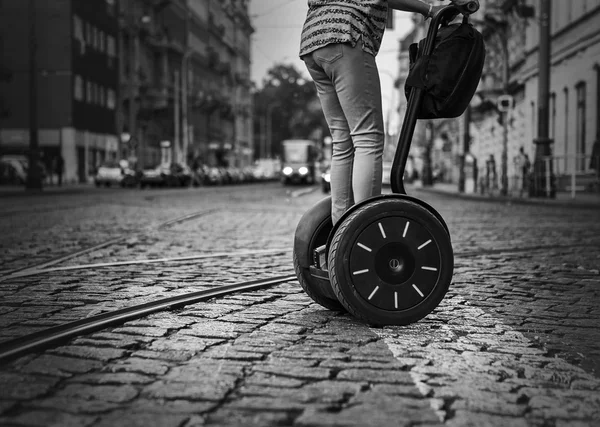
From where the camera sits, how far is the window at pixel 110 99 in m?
59.6

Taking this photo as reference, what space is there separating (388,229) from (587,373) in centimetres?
112

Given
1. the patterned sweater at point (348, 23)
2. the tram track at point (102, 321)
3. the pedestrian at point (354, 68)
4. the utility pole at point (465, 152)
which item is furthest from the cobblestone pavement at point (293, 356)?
the utility pole at point (465, 152)

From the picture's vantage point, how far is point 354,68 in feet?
15.2

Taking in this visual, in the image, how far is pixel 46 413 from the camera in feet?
9.62

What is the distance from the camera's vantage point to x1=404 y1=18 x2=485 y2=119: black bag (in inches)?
172

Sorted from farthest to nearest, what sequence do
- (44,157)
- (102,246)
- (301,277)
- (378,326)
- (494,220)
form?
(44,157) < (494,220) < (102,246) < (301,277) < (378,326)

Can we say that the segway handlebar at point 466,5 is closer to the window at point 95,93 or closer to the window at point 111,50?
the window at point 95,93

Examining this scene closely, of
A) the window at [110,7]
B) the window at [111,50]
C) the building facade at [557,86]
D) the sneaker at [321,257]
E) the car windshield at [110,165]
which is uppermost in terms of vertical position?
the window at [110,7]

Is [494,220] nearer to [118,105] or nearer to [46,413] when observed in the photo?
[46,413]

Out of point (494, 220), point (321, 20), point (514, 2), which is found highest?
point (514, 2)

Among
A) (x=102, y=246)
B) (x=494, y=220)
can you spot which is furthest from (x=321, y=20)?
(x=494, y=220)

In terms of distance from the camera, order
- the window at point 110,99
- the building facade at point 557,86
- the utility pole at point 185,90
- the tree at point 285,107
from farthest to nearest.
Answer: the tree at point 285,107, the utility pole at point 185,90, the window at point 110,99, the building facade at point 557,86

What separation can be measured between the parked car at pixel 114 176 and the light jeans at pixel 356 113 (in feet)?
143

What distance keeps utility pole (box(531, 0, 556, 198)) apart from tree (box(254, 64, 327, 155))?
102128 mm
